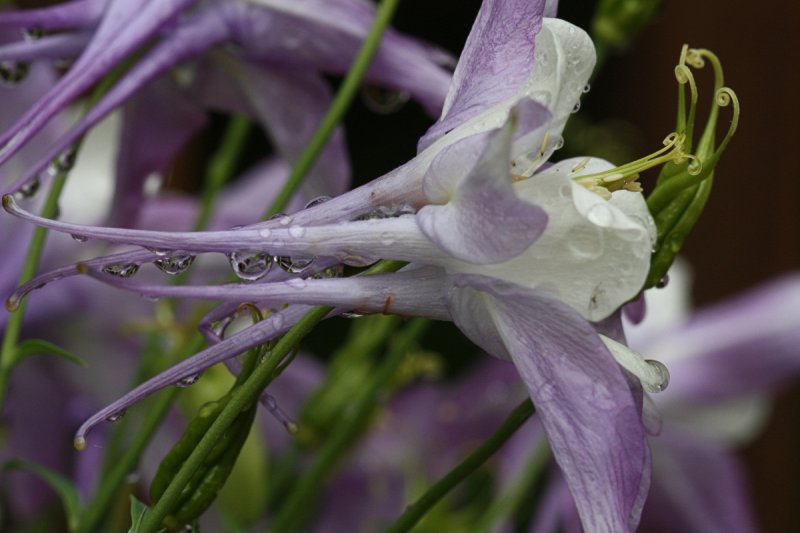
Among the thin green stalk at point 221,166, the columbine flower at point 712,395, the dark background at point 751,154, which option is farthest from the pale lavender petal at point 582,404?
the dark background at point 751,154

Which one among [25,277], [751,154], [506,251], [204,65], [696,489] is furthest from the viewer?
[751,154]

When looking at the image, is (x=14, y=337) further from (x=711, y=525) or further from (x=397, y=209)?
(x=711, y=525)

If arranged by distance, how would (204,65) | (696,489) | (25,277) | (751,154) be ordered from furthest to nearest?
(751,154)
(696,489)
(204,65)
(25,277)

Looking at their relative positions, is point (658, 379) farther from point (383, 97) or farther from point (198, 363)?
point (383, 97)

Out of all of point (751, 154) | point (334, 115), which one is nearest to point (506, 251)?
point (334, 115)

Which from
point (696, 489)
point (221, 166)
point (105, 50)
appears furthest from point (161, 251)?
point (696, 489)

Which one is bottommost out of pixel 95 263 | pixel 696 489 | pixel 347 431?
pixel 696 489

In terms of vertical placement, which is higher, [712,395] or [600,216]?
[600,216]

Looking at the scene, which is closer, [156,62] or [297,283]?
[297,283]

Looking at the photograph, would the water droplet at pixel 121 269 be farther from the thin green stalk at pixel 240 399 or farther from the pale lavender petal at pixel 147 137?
the pale lavender petal at pixel 147 137
